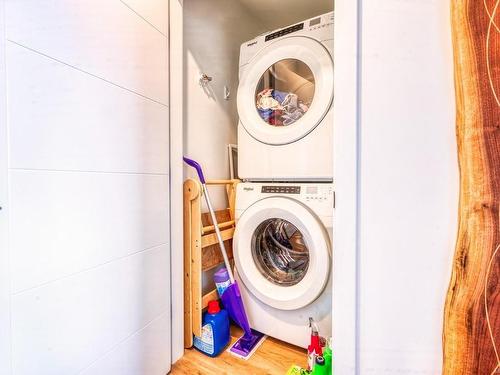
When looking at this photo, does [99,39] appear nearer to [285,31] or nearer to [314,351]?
[285,31]

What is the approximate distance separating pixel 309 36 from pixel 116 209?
1.13 metres

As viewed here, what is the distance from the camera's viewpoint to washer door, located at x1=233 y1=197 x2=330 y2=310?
1018 millimetres

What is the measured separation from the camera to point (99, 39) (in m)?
0.71

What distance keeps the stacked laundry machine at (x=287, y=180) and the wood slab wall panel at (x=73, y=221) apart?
21.7 inches

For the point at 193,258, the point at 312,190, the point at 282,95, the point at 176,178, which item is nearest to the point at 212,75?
the point at 282,95

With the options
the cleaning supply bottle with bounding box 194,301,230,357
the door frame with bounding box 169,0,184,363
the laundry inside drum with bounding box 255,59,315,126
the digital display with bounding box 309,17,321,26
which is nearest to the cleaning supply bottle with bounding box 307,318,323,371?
the cleaning supply bottle with bounding box 194,301,230,357

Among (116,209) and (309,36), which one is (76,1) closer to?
(116,209)

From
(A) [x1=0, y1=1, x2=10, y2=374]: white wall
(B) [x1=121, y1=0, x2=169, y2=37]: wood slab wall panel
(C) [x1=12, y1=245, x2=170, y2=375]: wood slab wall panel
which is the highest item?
(B) [x1=121, y1=0, x2=169, y2=37]: wood slab wall panel

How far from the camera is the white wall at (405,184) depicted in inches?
21.8

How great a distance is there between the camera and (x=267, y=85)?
129 cm

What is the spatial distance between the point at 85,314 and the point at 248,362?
75 cm

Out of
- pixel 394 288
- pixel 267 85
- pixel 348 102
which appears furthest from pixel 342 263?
pixel 267 85

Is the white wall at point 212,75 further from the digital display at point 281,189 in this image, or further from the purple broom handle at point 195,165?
the digital display at point 281,189

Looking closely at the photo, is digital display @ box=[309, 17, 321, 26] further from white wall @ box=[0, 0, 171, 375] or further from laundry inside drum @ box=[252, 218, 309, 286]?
laundry inside drum @ box=[252, 218, 309, 286]
